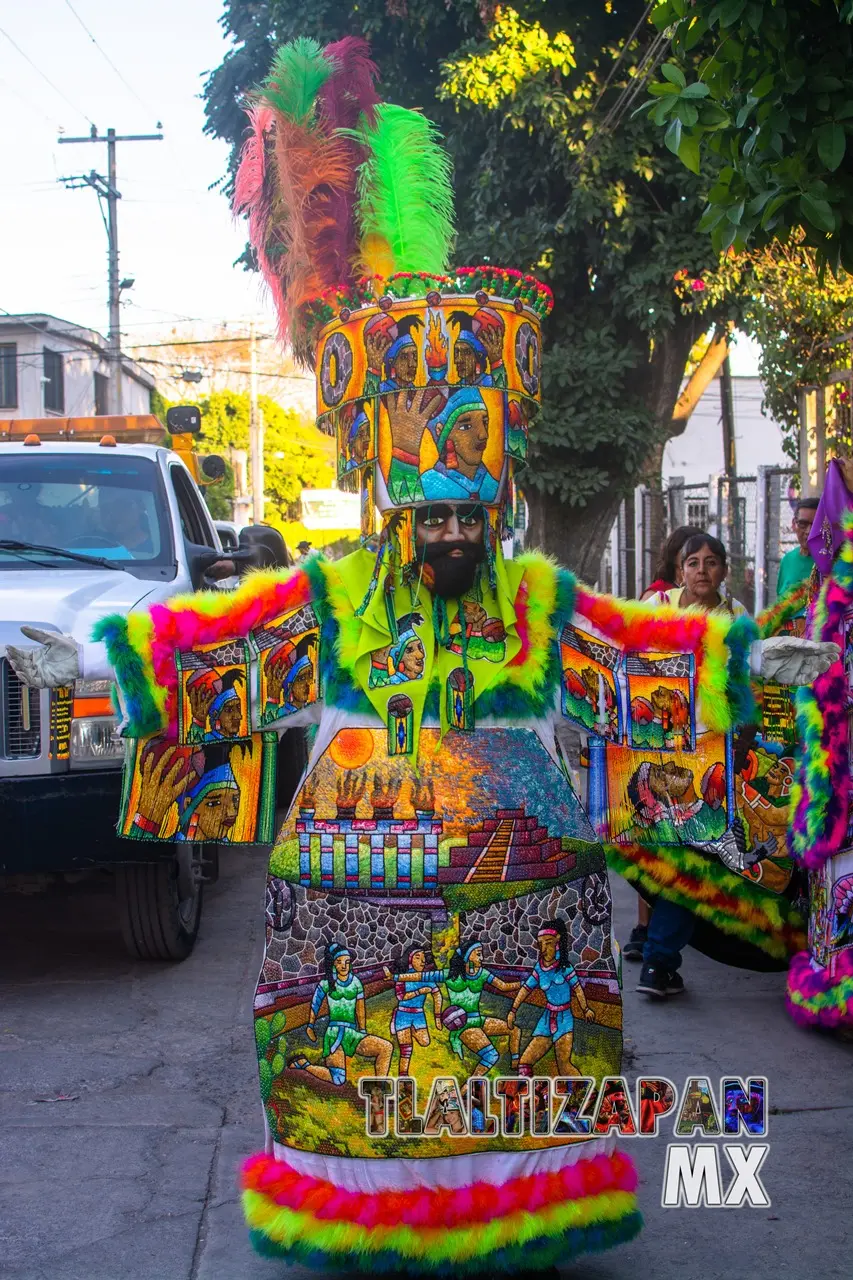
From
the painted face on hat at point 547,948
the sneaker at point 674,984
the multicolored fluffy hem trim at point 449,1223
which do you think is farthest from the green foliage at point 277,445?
the multicolored fluffy hem trim at point 449,1223

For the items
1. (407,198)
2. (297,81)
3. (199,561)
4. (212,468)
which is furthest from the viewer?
(212,468)

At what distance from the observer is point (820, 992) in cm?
508

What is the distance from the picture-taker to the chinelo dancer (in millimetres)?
3027

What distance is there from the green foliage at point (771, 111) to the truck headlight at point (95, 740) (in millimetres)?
2964

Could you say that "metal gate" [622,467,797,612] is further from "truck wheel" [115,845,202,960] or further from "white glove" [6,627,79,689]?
"white glove" [6,627,79,689]

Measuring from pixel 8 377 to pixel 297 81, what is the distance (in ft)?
122

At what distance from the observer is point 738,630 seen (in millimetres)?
3328

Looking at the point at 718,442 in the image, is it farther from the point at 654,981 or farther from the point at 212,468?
the point at 654,981

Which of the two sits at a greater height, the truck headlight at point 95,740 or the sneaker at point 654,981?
the truck headlight at point 95,740

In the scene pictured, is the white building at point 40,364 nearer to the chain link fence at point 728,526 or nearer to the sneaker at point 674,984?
the chain link fence at point 728,526

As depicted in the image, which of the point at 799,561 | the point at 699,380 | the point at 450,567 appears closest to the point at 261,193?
the point at 450,567

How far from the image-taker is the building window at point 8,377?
127 ft

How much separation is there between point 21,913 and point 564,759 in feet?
16.2

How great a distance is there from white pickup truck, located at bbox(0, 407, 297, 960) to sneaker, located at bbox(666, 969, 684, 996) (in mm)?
2072
